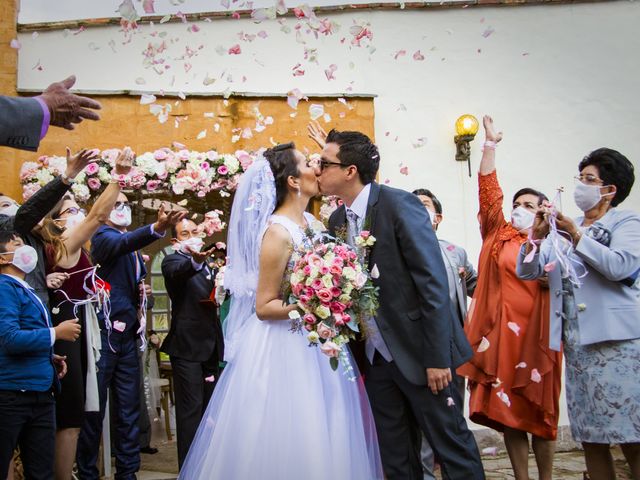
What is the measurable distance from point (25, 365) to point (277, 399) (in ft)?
5.14

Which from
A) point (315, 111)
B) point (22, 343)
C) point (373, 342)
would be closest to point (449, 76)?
point (315, 111)

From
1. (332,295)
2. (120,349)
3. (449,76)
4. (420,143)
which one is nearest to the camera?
(332,295)

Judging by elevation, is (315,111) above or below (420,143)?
above

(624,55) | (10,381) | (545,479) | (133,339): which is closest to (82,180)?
(133,339)

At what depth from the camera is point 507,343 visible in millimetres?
4852

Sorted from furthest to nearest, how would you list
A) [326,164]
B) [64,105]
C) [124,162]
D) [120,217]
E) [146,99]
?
1. [146,99]
2. [120,217]
3. [124,162]
4. [326,164]
5. [64,105]

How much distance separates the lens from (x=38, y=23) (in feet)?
27.9

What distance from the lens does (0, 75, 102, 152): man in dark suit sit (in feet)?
7.95

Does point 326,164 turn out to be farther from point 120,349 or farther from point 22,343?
point 120,349

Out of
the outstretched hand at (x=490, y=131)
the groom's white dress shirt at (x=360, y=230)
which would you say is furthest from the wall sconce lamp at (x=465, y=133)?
the groom's white dress shirt at (x=360, y=230)

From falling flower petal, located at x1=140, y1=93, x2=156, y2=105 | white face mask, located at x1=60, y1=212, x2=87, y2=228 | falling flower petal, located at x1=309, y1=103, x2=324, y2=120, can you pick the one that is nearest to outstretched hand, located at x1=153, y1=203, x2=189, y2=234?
white face mask, located at x1=60, y1=212, x2=87, y2=228

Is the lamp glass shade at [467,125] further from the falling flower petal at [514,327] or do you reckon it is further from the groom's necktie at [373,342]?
the groom's necktie at [373,342]

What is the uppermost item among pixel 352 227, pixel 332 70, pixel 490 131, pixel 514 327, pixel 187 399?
pixel 332 70

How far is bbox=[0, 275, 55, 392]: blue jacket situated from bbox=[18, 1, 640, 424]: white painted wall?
194 inches
